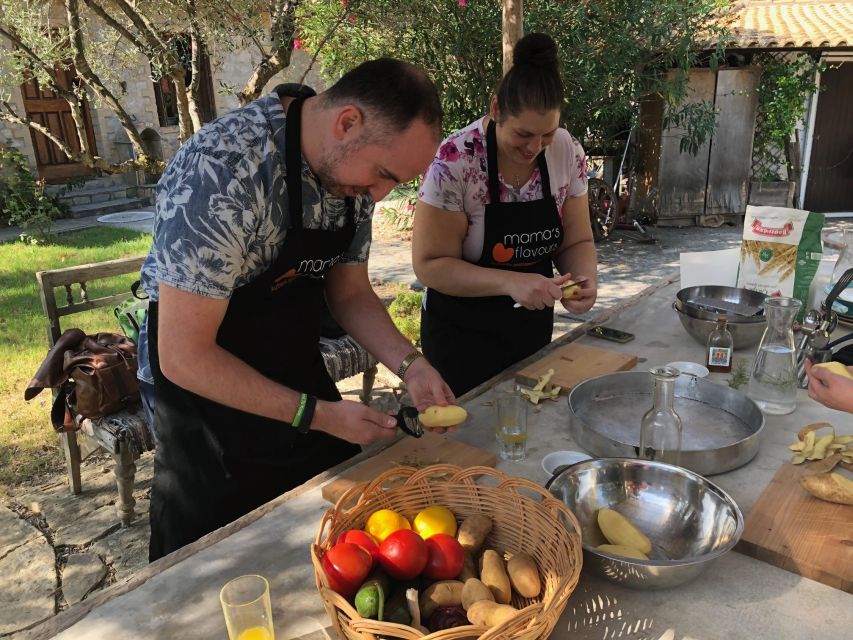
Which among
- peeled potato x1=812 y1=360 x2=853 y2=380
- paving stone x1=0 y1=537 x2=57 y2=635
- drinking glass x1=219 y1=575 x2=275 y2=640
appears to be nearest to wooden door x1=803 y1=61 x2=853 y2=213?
peeled potato x1=812 y1=360 x2=853 y2=380

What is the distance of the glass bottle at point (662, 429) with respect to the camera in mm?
1508

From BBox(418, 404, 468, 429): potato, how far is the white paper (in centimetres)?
147

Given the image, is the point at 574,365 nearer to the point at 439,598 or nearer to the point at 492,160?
the point at 492,160

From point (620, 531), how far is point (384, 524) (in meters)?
0.47

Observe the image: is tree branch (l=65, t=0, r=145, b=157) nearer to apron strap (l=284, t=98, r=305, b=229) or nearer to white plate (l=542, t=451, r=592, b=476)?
apron strap (l=284, t=98, r=305, b=229)

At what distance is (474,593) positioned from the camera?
1.07 meters

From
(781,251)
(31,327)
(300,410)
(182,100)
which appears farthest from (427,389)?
(31,327)

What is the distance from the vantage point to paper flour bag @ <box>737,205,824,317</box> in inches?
94.3

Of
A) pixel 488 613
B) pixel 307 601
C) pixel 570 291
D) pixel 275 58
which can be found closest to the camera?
pixel 488 613

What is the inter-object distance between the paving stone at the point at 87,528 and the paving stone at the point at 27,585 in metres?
0.08

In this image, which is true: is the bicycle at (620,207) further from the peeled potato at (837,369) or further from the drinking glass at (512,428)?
the drinking glass at (512,428)

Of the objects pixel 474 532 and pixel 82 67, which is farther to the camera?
pixel 82 67

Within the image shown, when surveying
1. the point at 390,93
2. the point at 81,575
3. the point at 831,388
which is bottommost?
the point at 81,575

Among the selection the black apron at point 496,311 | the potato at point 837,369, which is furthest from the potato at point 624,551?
the black apron at point 496,311
